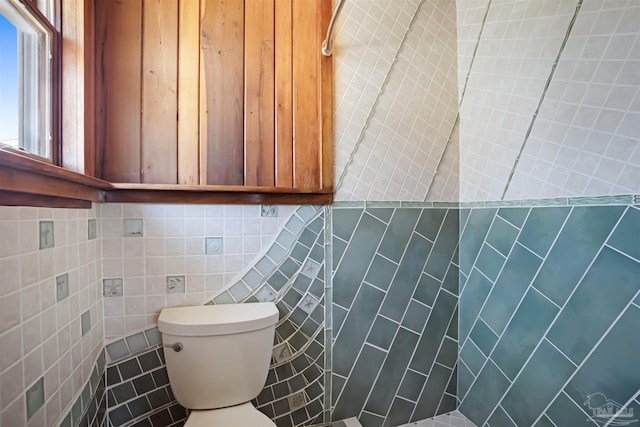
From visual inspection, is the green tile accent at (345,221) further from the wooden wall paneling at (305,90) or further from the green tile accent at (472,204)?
the green tile accent at (472,204)

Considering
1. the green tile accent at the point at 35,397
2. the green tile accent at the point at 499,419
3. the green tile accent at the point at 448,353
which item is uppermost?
the green tile accent at the point at 35,397

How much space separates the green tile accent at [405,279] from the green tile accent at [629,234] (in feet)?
2.38

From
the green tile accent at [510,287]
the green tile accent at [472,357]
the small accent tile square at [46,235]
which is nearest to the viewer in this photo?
the small accent tile square at [46,235]

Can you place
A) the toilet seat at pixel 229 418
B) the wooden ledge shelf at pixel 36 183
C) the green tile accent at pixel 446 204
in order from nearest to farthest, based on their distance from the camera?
the wooden ledge shelf at pixel 36 183 → the toilet seat at pixel 229 418 → the green tile accent at pixel 446 204

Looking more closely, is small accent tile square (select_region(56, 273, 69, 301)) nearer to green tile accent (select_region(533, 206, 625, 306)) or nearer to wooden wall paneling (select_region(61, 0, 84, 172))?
wooden wall paneling (select_region(61, 0, 84, 172))

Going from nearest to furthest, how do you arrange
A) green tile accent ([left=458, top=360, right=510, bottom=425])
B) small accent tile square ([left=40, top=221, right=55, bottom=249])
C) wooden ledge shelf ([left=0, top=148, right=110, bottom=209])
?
wooden ledge shelf ([left=0, top=148, right=110, bottom=209])
small accent tile square ([left=40, top=221, right=55, bottom=249])
green tile accent ([left=458, top=360, right=510, bottom=425])

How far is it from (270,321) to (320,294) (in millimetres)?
302

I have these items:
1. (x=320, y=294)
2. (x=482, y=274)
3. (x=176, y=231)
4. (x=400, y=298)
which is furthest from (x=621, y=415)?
(x=176, y=231)

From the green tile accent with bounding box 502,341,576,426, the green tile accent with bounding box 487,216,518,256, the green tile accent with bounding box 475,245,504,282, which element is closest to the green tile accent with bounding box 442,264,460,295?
the green tile accent with bounding box 475,245,504,282

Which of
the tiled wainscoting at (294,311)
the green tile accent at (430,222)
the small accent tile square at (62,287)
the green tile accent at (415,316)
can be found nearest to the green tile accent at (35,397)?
the small accent tile square at (62,287)

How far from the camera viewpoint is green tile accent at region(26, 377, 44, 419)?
2.26 ft

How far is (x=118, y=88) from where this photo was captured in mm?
1266

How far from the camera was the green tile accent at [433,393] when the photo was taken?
5.30ft

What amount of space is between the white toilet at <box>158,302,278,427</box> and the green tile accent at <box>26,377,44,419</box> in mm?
422
